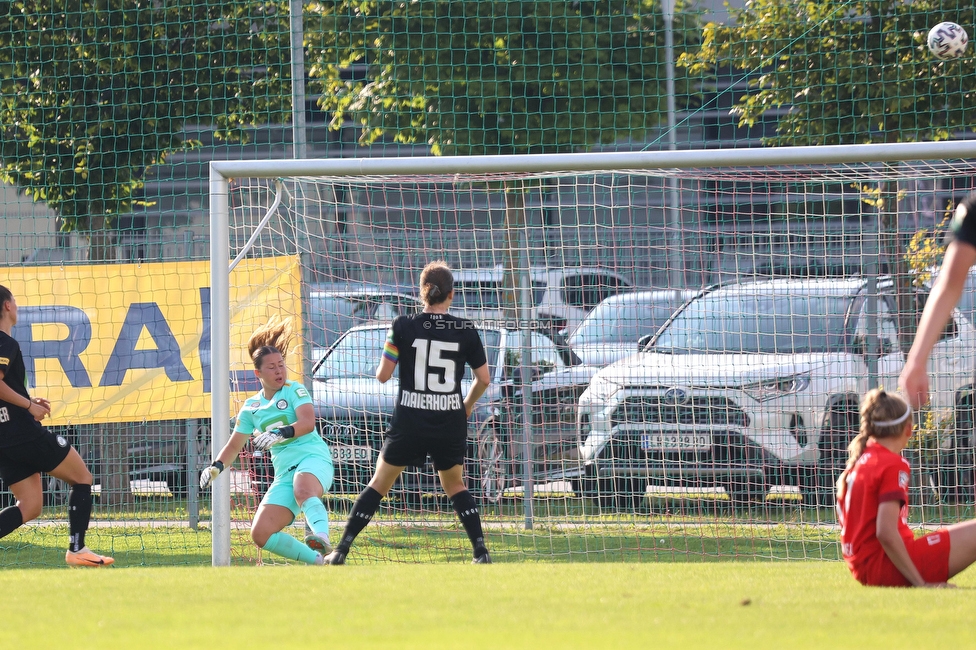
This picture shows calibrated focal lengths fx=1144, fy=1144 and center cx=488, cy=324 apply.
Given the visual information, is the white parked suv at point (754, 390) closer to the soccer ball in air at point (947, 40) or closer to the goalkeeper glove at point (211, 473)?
the soccer ball in air at point (947, 40)

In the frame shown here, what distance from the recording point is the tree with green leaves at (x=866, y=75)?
9.33 m

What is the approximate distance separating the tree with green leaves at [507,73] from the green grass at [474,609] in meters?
4.75

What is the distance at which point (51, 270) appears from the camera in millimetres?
8648

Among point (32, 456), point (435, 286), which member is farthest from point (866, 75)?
point (32, 456)

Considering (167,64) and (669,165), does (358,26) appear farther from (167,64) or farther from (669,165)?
(669,165)

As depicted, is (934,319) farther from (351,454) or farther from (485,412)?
(485,412)

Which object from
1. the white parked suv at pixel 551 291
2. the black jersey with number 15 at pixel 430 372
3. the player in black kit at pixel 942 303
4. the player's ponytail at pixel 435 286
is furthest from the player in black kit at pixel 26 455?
the player in black kit at pixel 942 303

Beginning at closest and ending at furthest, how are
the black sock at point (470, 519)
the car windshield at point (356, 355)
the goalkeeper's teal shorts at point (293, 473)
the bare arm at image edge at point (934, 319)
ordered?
the bare arm at image edge at point (934, 319), the black sock at point (470, 519), the goalkeeper's teal shorts at point (293, 473), the car windshield at point (356, 355)

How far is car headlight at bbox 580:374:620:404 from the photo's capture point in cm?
880

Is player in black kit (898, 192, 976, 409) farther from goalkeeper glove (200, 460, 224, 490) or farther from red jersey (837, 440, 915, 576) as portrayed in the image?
goalkeeper glove (200, 460, 224, 490)

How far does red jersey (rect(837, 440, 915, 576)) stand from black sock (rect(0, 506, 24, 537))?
4678 mm

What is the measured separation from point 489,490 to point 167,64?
4628 mm

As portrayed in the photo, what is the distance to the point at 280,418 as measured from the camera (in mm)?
6703

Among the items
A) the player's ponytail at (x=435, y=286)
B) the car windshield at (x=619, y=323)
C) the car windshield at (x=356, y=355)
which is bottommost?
the car windshield at (x=356, y=355)
